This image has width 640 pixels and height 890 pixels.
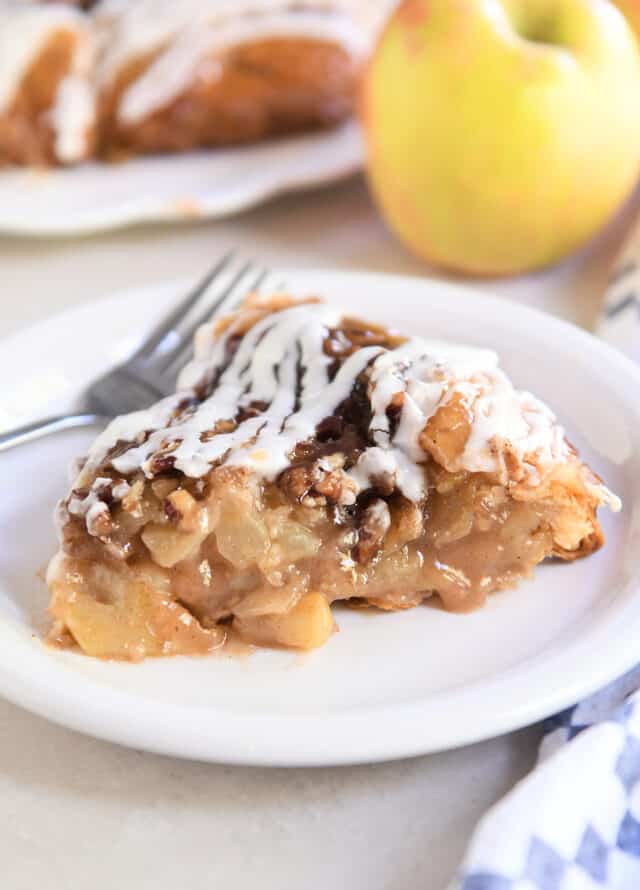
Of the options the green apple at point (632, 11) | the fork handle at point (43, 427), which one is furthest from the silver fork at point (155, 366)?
the green apple at point (632, 11)

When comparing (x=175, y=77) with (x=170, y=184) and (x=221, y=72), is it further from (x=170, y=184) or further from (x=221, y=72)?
(x=170, y=184)

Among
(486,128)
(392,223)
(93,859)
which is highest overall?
(486,128)

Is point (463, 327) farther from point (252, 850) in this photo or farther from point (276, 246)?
point (252, 850)

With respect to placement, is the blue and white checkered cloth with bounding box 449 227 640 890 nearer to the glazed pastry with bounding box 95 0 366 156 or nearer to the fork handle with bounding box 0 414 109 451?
the fork handle with bounding box 0 414 109 451

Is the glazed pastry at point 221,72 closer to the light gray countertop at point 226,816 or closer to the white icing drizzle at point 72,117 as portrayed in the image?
the white icing drizzle at point 72,117

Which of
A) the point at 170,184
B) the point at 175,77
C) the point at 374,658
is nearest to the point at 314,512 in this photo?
the point at 374,658

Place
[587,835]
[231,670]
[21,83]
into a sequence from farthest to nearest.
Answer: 1. [21,83]
2. [231,670]
3. [587,835]

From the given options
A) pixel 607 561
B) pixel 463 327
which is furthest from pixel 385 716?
pixel 463 327

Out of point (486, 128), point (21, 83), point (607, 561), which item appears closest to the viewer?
point (607, 561)
